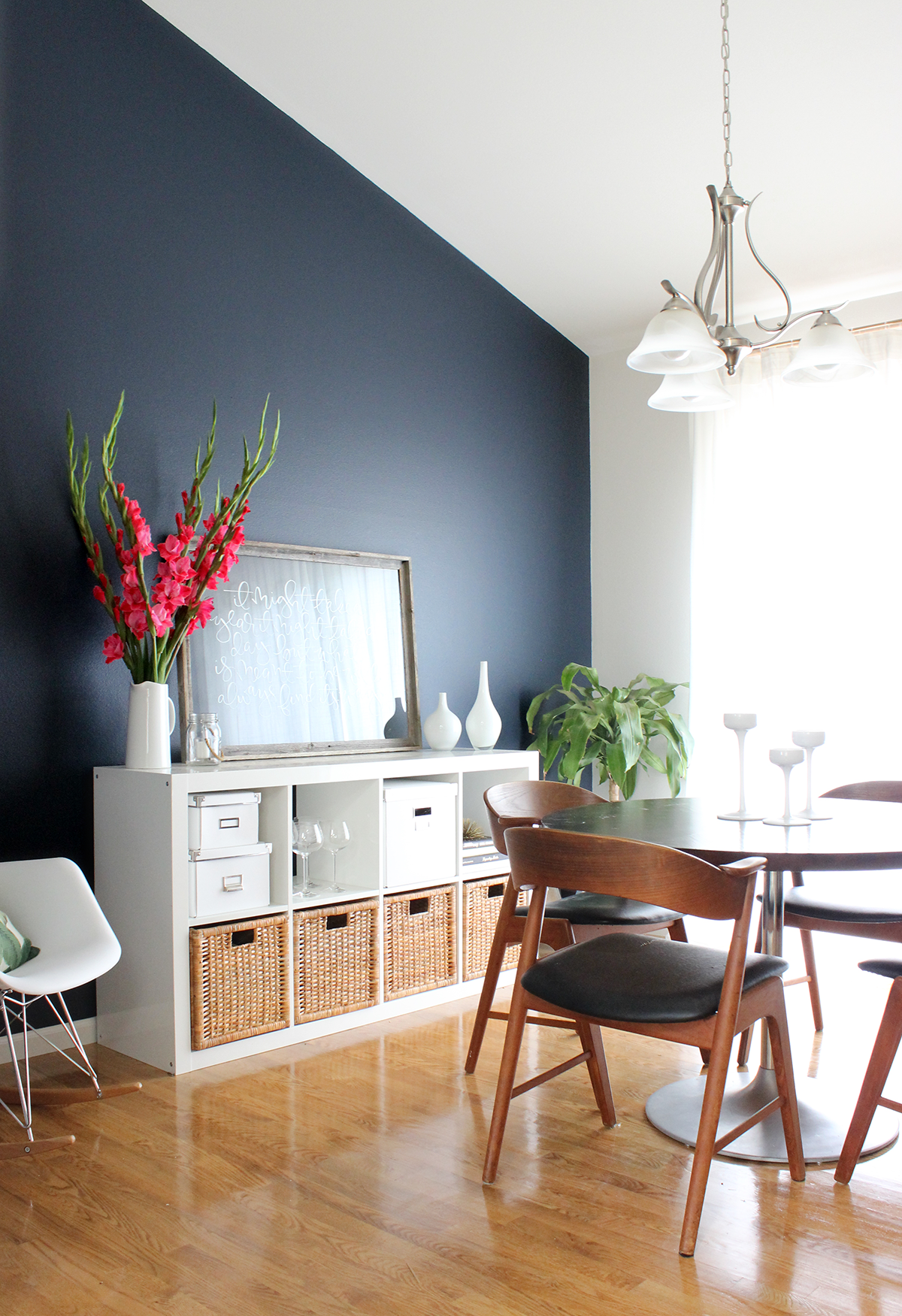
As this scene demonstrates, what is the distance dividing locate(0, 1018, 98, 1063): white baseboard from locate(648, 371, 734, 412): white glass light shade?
8.10ft

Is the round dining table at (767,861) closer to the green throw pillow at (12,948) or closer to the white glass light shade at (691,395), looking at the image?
the white glass light shade at (691,395)

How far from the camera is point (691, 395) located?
2.78 metres

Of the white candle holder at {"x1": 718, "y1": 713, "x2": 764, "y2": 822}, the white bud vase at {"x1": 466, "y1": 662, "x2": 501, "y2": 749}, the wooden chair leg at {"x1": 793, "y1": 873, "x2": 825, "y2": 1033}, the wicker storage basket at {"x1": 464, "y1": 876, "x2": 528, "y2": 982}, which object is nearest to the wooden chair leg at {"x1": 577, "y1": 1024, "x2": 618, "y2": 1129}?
the white candle holder at {"x1": 718, "y1": 713, "x2": 764, "y2": 822}

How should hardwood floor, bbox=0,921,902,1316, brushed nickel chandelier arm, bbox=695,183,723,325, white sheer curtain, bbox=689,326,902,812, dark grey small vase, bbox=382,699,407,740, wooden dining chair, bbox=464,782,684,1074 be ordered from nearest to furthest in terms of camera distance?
hardwood floor, bbox=0,921,902,1316 → brushed nickel chandelier arm, bbox=695,183,723,325 → wooden dining chair, bbox=464,782,684,1074 → dark grey small vase, bbox=382,699,407,740 → white sheer curtain, bbox=689,326,902,812

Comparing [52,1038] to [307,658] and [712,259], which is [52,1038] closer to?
[307,658]

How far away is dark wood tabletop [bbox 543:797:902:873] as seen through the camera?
2125 millimetres

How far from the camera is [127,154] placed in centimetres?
347

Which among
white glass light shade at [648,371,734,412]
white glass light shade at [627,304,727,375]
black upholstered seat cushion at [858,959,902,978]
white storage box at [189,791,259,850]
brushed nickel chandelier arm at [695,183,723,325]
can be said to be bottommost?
black upholstered seat cushion at [858,959,902,978]

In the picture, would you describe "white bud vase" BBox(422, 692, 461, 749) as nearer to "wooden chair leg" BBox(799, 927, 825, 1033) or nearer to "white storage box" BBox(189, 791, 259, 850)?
"white storage box" BBox(189, 791, 259, 850)

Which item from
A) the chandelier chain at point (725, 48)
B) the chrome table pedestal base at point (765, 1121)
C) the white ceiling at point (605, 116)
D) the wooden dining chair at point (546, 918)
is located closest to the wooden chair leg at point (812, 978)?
the wooden dining chair at point (546, 918)

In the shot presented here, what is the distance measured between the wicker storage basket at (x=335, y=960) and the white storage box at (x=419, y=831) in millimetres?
181

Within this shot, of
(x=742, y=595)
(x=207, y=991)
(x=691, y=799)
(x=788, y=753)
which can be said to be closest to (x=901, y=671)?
(x=742, y=595)

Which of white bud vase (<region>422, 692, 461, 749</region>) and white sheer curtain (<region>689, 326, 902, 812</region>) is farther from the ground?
white sheer curtain (<region>689, 326, 902, 812</region>)

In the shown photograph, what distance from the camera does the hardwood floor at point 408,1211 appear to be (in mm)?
1869
